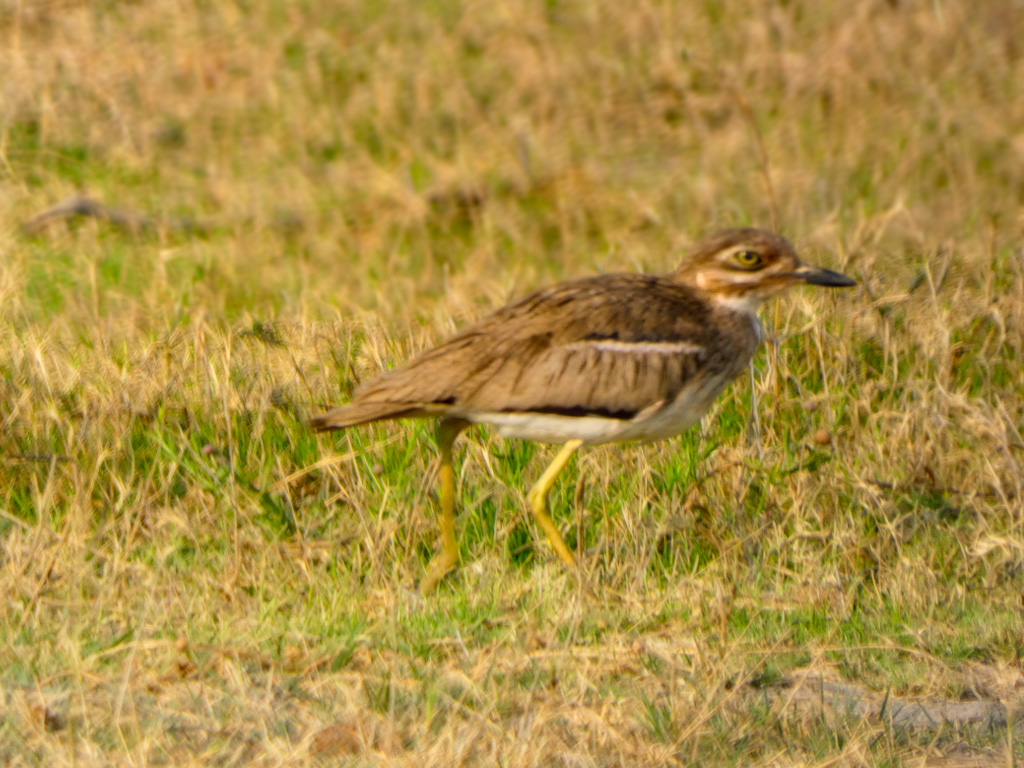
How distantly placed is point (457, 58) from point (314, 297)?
3119mm

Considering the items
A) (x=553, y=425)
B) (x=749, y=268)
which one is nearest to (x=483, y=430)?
(x=553, y=425)

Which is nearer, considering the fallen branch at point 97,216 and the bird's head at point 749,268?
the bird's head at point 749,268

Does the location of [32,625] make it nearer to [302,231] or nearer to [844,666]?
[844,666]

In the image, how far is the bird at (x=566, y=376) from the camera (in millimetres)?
4449

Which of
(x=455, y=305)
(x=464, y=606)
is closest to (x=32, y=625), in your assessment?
(x=464, y=606)

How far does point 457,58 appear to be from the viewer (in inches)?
387

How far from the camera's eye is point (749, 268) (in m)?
4.93

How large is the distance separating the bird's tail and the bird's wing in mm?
11

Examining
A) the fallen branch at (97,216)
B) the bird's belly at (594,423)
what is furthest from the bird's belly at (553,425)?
the fallen branch at (97,216)

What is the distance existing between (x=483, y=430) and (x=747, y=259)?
1.07m

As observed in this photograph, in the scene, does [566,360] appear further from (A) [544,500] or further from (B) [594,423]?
(A) [544,500]

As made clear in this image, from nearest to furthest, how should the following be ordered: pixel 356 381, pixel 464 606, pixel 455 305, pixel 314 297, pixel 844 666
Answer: pixel 844 666, pixel 464 606, pixel 356 381, pixel 455 305, pixel 314 297

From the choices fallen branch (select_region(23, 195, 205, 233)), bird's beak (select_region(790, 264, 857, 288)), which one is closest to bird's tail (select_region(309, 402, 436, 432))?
bird's beak (select_region(790, 264, 857, 288))

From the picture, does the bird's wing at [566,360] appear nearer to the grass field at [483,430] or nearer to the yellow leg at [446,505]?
the yellow leg at [446,505]
